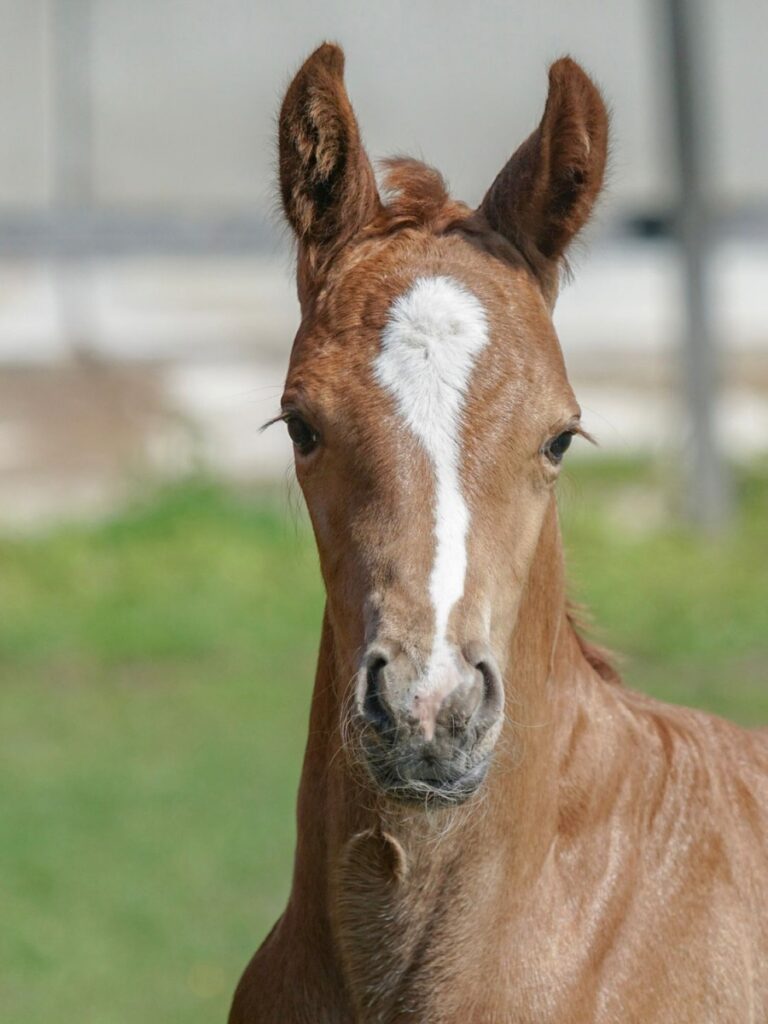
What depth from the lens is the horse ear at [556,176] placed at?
3.11 meters

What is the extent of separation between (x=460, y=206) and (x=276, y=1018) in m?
1.54

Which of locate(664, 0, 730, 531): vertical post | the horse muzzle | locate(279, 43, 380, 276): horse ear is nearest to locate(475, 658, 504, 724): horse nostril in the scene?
the horse muzzle

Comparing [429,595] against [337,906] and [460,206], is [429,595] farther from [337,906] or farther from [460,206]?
[460,206]

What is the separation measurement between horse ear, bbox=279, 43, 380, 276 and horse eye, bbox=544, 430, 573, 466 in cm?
59

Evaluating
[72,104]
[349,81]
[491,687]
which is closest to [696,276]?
[349,81]

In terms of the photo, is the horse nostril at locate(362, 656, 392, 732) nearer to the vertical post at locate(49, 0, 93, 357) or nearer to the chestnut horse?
the chestnut horse

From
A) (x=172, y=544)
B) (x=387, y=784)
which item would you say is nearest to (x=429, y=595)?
(x=387, y=784)

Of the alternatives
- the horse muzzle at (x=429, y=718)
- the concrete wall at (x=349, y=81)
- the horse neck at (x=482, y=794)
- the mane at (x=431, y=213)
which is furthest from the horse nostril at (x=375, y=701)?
the concrete wall at (x=349, y=81)

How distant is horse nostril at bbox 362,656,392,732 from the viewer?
261 cm

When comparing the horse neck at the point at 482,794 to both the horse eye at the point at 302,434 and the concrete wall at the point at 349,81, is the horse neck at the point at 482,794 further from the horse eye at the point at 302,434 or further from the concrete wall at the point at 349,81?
the concrete wall at the point at 349,81

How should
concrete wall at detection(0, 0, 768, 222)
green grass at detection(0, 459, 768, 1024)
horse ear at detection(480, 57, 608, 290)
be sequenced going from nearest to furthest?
horse ear at detection(480, 57, 608, 290) < green grass at detection(0, 459, 768, 1024) < concrete wall at detection(0, 0, 768, 222)

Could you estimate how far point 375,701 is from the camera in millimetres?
2621

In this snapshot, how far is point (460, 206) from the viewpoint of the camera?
128 inches

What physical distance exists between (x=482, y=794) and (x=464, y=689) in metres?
0.47
